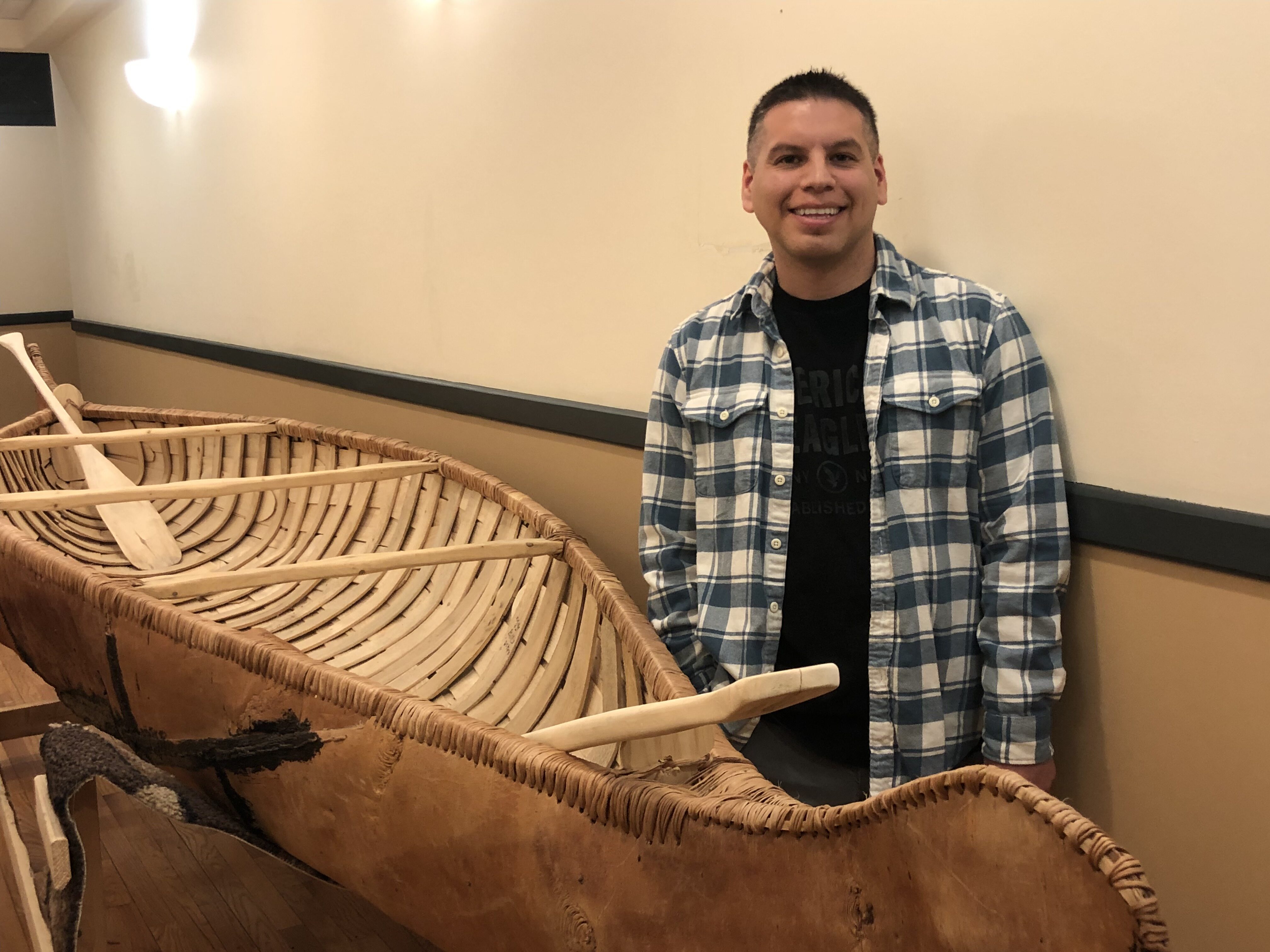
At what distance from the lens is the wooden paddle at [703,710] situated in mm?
1066

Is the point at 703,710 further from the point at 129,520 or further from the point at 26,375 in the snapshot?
the point at 26,375

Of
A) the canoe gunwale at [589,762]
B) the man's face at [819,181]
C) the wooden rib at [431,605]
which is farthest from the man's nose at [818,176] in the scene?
the wooden rib at [431,605]

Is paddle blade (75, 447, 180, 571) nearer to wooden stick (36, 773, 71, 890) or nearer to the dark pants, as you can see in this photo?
wooden stick (36, 773, 71, 890)

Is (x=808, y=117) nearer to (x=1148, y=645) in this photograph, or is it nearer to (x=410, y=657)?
(x=1148, y=645)

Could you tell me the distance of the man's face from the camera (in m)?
1.51

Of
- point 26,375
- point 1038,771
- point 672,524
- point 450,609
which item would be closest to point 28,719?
point 450,609

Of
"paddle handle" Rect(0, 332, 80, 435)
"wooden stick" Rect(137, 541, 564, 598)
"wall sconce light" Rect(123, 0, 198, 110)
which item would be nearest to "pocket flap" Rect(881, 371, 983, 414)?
"wooden stick" Rect(137, 541, 564, 598)

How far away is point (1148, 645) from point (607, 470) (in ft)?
4.02

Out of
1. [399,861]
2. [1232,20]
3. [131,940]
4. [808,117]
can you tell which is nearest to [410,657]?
[131,940]

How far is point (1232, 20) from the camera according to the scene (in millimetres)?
1291

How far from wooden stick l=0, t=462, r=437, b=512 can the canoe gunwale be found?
0.08 m

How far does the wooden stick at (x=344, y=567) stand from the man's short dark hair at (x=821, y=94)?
958mm

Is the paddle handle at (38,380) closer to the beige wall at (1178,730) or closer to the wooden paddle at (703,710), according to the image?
the wooden paddle at (703,710)

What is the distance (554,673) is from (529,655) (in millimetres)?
115
